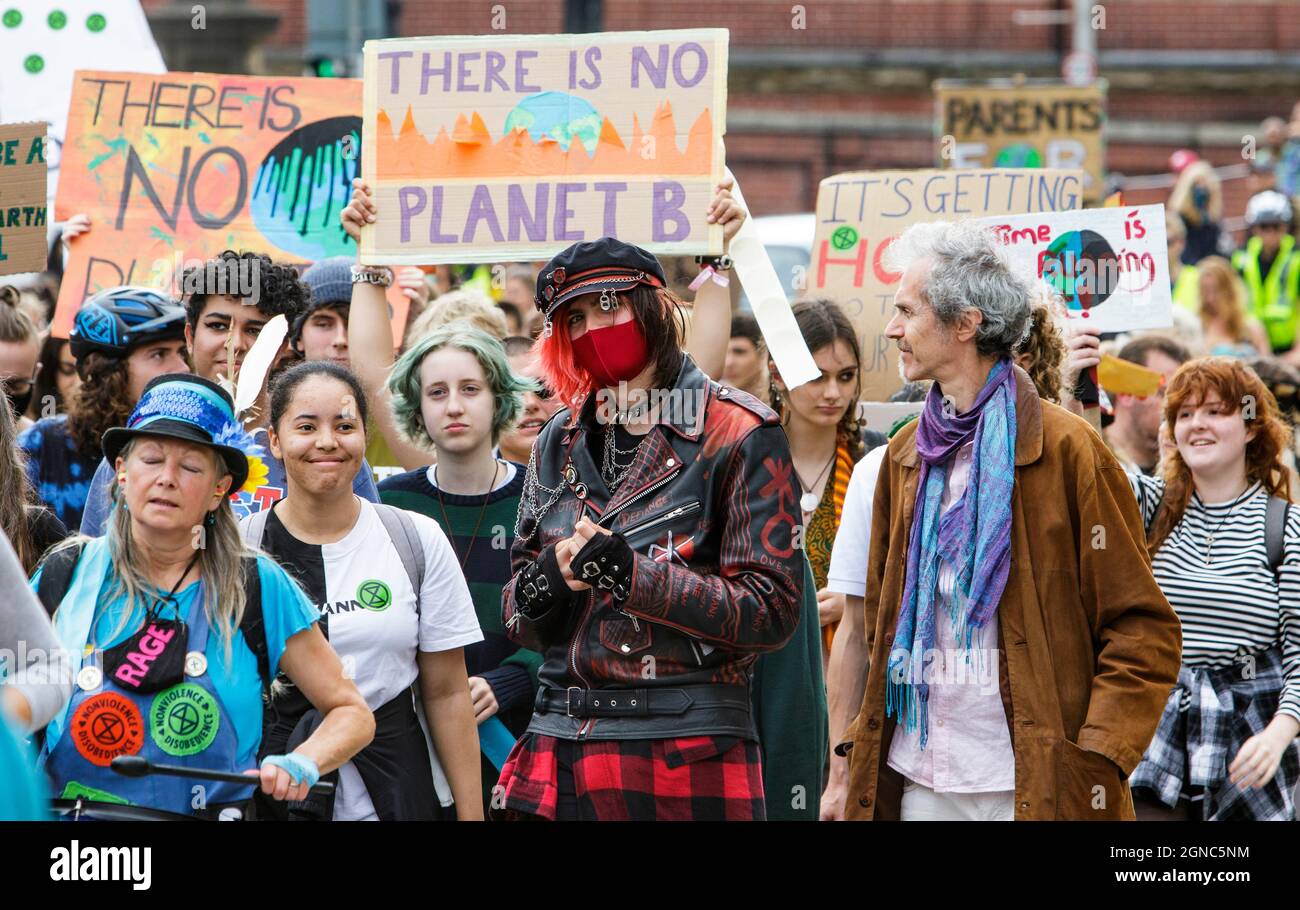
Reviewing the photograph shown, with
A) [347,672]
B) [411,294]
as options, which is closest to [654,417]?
[347,672]

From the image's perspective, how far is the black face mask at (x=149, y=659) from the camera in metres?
3.81

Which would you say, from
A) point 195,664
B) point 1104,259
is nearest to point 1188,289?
point 1104,259

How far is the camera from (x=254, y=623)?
12.9 feet

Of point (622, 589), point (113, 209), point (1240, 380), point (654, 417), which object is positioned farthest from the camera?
point (113, 209)

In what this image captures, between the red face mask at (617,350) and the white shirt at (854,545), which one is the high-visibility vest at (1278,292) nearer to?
the white shirt at (854,545)

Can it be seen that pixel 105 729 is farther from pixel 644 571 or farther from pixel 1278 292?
pixel 1278 292

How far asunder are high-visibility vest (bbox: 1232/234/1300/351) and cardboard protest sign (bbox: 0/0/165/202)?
761 centimetres

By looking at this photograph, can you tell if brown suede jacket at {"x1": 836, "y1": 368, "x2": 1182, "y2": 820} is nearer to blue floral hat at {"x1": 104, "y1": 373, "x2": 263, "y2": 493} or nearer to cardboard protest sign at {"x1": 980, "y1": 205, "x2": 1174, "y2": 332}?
blue floral hat at {"x1": 104, "y1": 373, "x2": 263, "y2": 493}

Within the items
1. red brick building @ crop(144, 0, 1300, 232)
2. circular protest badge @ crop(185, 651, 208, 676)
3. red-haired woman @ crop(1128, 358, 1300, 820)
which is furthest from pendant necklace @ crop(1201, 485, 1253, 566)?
red brick building @ crop(144, 0, 1300, 232)

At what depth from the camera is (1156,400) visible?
22.3 ft

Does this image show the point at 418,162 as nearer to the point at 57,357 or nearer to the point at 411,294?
the point at 411,294

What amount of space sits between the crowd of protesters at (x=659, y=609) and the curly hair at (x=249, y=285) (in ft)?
2.76
